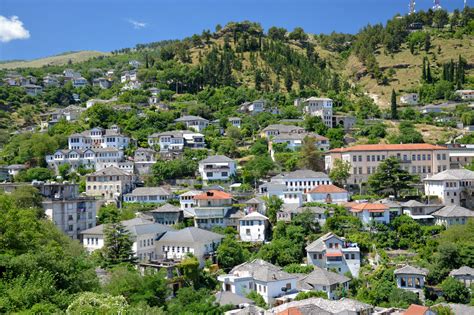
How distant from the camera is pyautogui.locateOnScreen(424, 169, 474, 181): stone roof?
177ft

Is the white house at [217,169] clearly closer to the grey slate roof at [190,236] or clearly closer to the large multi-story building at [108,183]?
the large multi-story building at [108,183]

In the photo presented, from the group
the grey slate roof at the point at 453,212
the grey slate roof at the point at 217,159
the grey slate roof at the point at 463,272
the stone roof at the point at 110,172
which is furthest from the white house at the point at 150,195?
the grey slate roof at the point at 463,272

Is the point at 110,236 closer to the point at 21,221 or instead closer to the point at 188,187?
the point at 21,221

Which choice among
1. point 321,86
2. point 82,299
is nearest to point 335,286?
point 82,299

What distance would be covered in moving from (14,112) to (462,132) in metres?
69.8

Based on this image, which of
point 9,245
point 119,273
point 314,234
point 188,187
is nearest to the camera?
point 9,245

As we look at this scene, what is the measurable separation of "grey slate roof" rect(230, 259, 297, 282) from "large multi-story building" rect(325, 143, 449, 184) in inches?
777

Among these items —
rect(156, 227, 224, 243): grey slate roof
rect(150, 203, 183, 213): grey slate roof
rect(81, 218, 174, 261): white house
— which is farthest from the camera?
rect(150, 203, 183, 213): grey slate roof

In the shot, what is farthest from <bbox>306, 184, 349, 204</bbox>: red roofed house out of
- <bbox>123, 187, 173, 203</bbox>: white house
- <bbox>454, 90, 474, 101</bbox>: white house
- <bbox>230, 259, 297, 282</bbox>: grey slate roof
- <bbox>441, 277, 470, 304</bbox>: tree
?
<bbox>454, 90, 474, 101</bbox>: white house

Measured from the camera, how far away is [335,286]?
138 feet

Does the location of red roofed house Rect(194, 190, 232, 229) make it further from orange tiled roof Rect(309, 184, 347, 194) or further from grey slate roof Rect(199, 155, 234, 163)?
grey slate roof Rect(199, 155, 234, 163)

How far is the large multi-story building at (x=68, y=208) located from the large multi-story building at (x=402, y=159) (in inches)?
1014

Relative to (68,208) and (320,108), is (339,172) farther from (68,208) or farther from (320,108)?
(68,208)

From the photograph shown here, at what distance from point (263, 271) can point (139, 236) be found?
1087 cm
